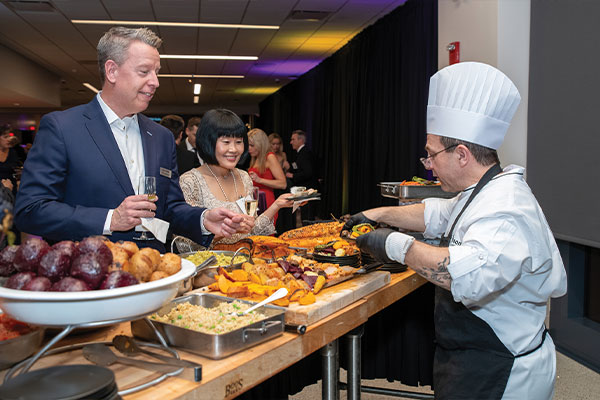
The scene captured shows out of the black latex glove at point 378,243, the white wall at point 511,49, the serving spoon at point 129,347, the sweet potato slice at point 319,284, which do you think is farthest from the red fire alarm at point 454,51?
the serving spoon at point 129,347

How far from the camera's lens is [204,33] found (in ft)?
26.9

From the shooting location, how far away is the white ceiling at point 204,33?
266 inches

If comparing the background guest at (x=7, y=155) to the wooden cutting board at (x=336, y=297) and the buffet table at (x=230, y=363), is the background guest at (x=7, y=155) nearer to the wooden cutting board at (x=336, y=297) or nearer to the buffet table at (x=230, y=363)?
the wooden cutting board at (x=336, y=297)

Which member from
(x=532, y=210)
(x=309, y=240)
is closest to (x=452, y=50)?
(x=309, y=240)

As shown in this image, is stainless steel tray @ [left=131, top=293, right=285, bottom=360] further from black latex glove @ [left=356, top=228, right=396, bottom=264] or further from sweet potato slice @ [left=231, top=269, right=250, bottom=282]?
black latex glove @ [left=356, top=228, right=396, bottom=264]

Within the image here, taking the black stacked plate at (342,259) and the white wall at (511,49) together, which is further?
the white wall at (511,49)

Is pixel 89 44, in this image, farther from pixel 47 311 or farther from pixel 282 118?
pixel 47 311

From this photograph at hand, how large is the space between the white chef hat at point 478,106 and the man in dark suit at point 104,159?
921 mm

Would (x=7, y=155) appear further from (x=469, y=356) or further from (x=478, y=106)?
(x=469, y=356)

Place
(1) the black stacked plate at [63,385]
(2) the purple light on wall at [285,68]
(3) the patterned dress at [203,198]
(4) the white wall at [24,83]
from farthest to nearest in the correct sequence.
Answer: (2) the purple light on wall at [285,68], (4) the white wall at [24,83], (3) the patterned dress at [203,198], (1) the black stacked plate at [63,385]

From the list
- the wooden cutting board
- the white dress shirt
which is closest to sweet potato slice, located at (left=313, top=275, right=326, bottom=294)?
the wooden cutting board

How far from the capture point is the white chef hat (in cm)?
194

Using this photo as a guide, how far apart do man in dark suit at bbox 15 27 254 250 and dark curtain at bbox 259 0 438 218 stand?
4355 mm

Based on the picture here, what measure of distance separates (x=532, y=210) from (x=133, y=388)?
4.30ft
